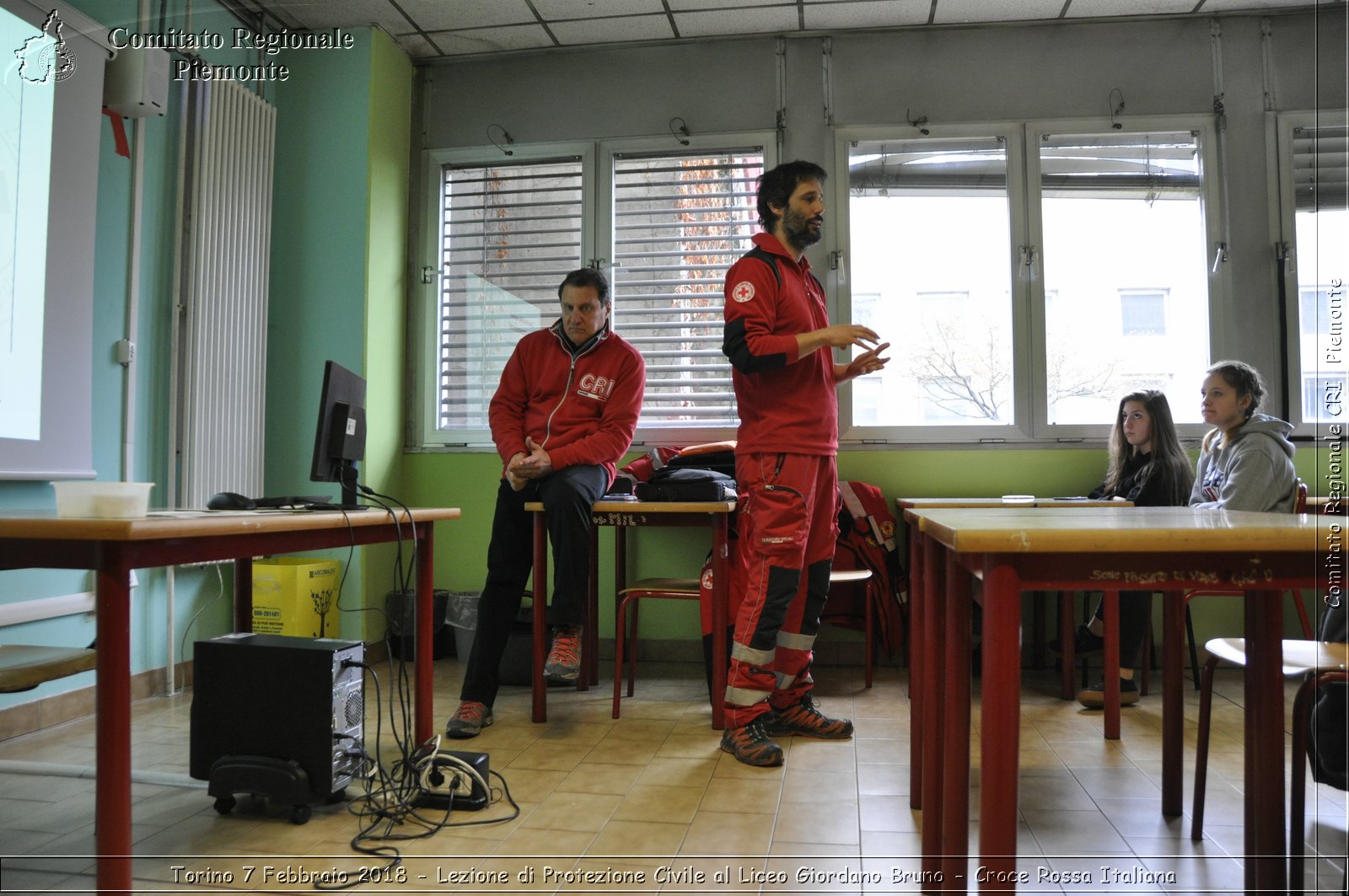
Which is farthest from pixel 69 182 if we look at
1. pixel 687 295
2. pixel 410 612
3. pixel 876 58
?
pixel 876 58

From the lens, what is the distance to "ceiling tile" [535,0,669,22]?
3.97 metres

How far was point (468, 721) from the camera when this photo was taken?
9.21ft

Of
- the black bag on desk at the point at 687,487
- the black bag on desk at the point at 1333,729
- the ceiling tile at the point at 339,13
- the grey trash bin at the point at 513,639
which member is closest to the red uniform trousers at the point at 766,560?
the black bag on desk at the point at 687,487

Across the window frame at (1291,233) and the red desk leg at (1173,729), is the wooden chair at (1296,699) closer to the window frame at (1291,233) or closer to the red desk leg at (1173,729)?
the red desk leg at (1173,729)

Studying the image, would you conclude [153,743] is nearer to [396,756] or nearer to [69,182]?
[396,756]

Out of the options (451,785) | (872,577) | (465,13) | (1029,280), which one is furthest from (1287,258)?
(451,785)

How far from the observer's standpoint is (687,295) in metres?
4.31

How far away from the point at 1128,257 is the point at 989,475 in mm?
1228

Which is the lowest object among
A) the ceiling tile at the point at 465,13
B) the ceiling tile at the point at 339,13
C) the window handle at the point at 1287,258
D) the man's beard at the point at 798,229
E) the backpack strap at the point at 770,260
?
the backpack strap at the point at 770,260

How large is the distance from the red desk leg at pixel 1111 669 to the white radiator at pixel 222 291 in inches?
133

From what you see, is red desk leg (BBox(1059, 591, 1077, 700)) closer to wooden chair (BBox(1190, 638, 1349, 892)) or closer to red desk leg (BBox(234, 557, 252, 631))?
wooden chair (BBox(1190, 638, 1349, 892))

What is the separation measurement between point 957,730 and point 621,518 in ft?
5.68

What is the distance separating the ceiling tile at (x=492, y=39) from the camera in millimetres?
4223

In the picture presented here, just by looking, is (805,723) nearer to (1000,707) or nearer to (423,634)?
(423,634)
